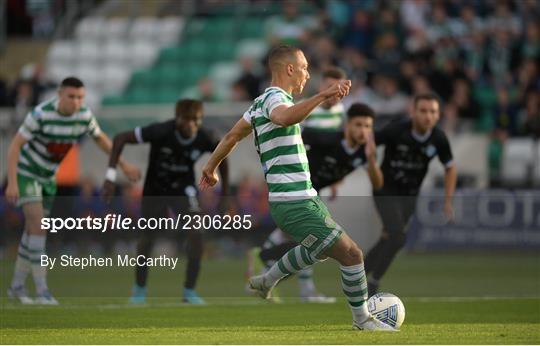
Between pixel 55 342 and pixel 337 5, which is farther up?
pixel 337 5

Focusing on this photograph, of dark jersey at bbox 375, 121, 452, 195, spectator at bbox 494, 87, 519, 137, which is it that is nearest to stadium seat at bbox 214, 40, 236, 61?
spectator at bbox 494, 87, 519, 137

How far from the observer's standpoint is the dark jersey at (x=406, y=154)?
15391 mm

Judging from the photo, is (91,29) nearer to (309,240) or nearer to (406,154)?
(406,154)

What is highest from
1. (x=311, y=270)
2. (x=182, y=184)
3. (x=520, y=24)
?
(x=520, y=24)

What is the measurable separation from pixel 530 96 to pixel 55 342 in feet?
50.3

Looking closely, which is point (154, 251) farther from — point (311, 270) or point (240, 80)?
point (240, 80)

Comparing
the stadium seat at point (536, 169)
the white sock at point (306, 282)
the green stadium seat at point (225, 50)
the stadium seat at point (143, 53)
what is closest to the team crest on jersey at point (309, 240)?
the white sock at point (306, 282)

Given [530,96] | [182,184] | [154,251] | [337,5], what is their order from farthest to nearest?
[337,5] → [530,96] → [182,184] → [154,251]

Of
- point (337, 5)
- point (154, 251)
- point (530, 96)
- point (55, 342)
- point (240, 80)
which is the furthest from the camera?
point (337, 5)

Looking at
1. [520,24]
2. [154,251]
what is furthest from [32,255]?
[520,24]

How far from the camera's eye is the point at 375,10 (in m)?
28.3

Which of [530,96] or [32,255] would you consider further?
[530,96]

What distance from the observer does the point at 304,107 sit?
10.8 meters

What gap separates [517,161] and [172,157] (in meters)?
10.3
